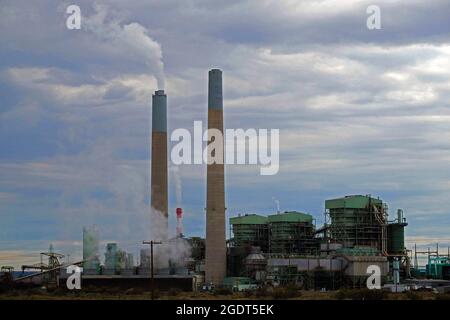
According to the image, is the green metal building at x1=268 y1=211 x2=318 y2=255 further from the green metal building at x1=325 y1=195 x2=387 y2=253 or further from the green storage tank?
the green storage tank

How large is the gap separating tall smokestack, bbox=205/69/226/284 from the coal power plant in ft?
0.36

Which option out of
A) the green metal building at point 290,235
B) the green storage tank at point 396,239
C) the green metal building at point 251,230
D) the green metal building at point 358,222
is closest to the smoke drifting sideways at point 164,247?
the green metal building at point 251,230

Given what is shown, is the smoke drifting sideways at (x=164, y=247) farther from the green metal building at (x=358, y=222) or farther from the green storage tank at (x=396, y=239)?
the green storage tank at (x=396, y=239)

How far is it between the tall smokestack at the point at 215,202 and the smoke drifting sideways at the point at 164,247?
5.91 meters

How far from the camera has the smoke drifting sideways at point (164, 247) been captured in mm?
92375

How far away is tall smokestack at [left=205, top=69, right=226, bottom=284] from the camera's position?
88.0 m

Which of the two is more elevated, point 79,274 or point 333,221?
point 333,221

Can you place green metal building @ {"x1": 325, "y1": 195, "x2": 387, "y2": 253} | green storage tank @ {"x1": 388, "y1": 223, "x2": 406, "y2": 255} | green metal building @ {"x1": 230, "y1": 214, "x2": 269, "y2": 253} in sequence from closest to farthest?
green metal building @ {"x1": 325, "y1": 195, "x2": 387, "y2": 253}, green storage tank @ {"x1": 388, "y1": 223, "x2": 406, "y2": 255}, green metal building @ {"x1": 230, "y1": 214, "x2": 269, "y2": 253}

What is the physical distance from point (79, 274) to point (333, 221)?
99.5ft

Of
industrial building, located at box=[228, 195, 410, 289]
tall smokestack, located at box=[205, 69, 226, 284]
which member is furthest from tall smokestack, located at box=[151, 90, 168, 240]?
industrial building, located at box=[228, 195, 410, 289]

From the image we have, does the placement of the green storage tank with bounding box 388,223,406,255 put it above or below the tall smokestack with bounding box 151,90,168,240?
below
